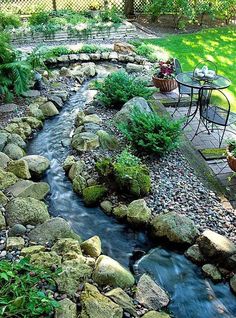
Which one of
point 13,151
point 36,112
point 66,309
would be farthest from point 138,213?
point 36,112

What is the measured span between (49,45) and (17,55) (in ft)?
8.02

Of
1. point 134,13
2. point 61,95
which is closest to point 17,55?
point 61,95

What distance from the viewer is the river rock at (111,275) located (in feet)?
10.4

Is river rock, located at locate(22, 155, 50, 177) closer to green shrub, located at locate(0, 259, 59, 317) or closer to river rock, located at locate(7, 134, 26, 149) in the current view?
river rock, located at locate(7, 134, 26, 149)

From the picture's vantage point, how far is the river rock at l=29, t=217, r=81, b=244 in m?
3.59

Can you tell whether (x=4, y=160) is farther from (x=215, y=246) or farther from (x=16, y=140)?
(x=215, y=246)

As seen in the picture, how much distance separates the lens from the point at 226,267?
3.47 meters

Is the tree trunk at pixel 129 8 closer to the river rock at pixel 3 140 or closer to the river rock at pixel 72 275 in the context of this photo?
the river rock at pixel 3 140

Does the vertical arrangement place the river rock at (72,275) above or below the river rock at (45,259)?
below

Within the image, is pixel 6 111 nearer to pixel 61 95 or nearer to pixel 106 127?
pixel 61 95

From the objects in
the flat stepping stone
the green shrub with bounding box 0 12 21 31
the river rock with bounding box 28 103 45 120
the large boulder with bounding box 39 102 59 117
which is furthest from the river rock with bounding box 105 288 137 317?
the green shrub with bounding box 0 12 21 31

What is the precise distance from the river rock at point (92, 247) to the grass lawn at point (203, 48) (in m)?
4.62

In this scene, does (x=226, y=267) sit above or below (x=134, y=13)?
below

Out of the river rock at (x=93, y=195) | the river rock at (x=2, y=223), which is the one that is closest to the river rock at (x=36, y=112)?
the river rock at (x=93, y=195)
